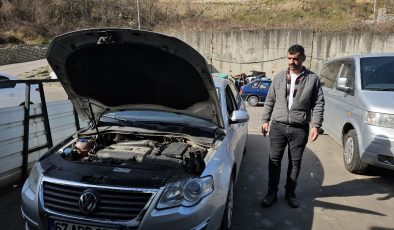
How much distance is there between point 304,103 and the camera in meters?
4.06

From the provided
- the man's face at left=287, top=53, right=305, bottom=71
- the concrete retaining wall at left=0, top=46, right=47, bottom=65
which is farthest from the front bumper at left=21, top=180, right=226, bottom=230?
the concrete retaining wall at left=0, top=46, right=47, bottom=65

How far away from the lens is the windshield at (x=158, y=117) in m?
3.92

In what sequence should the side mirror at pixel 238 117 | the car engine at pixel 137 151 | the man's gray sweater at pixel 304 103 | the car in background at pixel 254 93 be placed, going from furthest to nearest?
the car in background at pixel 254 93 < the man's gray sweater at pixel 304 103 < the side mirror at pixel 238 117 < the car engine at pixel 137 151

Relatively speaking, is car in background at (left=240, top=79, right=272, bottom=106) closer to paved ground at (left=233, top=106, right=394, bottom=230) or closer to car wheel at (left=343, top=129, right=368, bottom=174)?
paved ground at (left=233, top=106, right=394, bottom=230)

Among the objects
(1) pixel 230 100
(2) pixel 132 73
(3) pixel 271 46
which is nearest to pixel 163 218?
(2) pixel 132 73

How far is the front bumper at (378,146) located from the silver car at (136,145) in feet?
6.36

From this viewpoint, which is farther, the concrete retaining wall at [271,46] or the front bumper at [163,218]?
the concrete retaining wall at [271,46]

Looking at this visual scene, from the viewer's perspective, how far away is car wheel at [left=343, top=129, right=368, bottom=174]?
17.6ft

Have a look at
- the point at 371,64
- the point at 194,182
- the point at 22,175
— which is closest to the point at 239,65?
the point at 371,64

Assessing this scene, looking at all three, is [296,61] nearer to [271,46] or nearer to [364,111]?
[364,111]

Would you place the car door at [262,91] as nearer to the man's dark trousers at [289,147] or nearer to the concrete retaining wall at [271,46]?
the concrete retaining wall at [271,46]

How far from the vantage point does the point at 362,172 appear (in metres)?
5.50

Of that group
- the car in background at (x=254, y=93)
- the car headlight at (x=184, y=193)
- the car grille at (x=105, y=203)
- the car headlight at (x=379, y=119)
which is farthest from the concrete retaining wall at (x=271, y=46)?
the car grille at (x=105, y=203)

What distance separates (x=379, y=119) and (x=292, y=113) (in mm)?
1597
